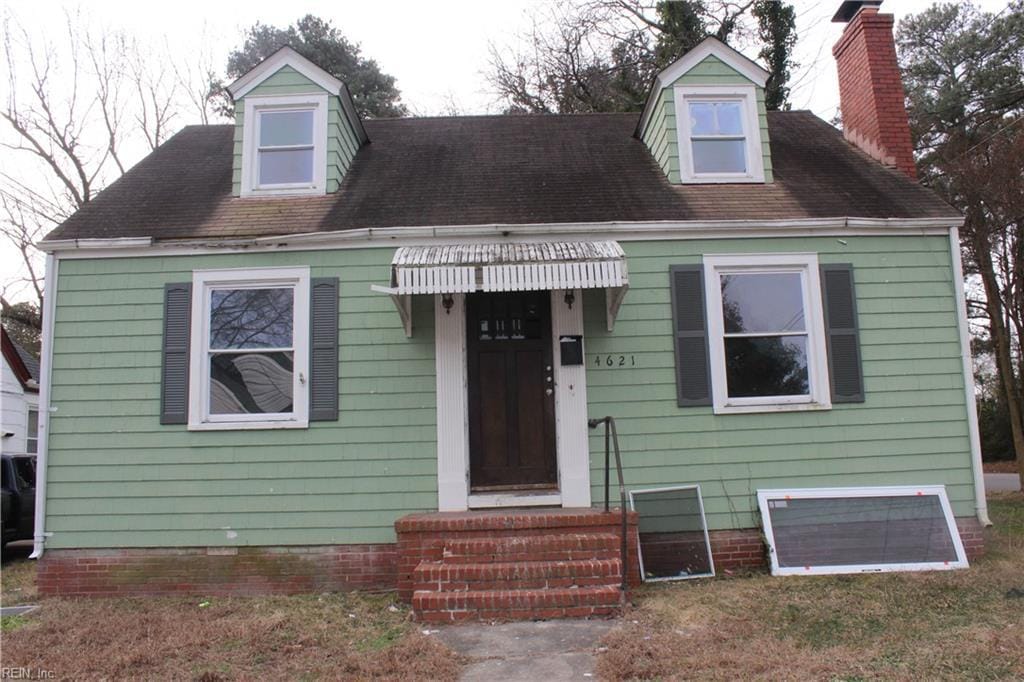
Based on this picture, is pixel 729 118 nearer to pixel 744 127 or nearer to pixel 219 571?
pixel 744 127

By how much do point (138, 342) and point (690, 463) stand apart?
5450 millimetres

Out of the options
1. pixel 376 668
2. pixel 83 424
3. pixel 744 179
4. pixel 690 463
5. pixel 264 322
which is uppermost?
pixel 744 179

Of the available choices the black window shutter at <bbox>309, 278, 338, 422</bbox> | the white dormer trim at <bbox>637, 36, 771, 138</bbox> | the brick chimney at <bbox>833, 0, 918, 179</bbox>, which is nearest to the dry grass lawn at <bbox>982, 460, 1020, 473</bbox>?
the brick chimney at <bbox>833, 0, 918, 179</bbox>

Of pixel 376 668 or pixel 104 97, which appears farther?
pixel 104 97

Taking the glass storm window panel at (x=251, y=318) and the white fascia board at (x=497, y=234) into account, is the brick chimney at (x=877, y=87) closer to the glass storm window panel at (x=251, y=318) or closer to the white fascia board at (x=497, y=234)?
the white fascia board at (x=497, y=234)

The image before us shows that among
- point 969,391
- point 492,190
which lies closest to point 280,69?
point 492,190

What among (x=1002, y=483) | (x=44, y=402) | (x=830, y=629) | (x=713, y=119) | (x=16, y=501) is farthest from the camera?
(x=1002, y=483)

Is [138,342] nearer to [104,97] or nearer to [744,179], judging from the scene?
[744,179]

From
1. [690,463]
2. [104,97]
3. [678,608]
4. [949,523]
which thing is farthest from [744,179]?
[104,97]

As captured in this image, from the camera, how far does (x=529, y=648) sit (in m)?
4.42

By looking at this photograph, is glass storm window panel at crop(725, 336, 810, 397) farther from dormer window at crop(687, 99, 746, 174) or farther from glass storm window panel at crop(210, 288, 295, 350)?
glass storm window panel at crop(210, 288, 295, 350)

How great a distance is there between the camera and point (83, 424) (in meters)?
6.46

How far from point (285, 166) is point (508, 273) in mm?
3261

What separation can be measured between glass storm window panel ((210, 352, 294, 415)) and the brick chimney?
23.3 ft
